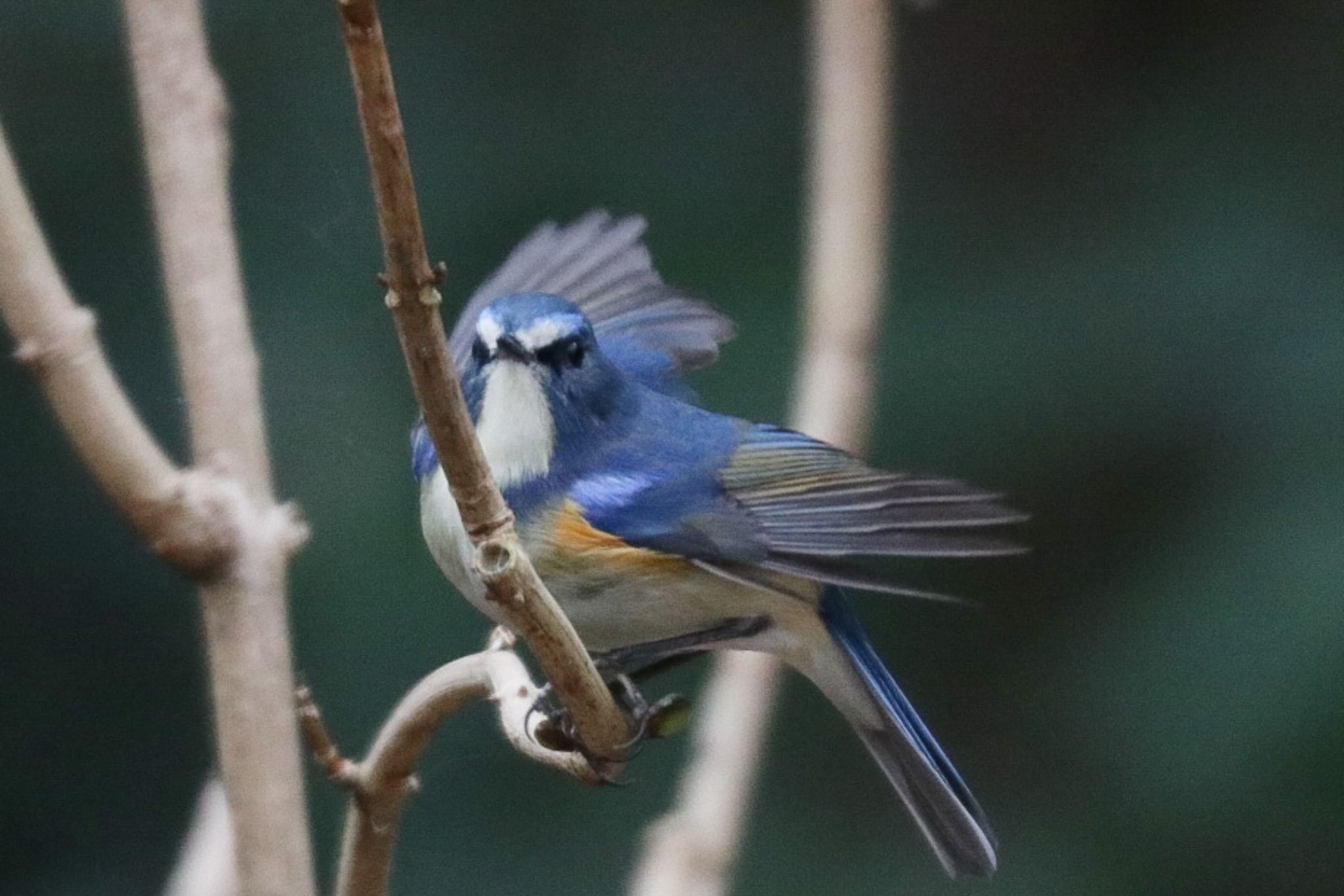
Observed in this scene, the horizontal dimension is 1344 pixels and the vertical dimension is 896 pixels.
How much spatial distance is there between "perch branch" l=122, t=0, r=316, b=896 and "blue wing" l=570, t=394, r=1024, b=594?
0.60 feet

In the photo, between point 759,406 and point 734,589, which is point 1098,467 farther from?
point 734,589

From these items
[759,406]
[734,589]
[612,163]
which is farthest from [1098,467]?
[734,589]

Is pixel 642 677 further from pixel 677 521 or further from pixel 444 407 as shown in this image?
pixel 444 407

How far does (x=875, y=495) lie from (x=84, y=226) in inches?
25.9

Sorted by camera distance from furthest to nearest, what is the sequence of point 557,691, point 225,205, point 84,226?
point 84,226
point 225,205
point 557,691

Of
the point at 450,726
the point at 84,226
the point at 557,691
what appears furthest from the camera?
the point at 450,726

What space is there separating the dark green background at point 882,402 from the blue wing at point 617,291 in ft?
0.36

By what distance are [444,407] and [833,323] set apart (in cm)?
50

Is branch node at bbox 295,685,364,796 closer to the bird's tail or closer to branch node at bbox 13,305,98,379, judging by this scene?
branch node at bbox 13,305,98,379

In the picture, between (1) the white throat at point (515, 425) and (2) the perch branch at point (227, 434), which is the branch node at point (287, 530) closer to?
(2) the perch branch at point (227, 434)

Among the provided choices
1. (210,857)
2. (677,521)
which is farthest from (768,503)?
(210,857)

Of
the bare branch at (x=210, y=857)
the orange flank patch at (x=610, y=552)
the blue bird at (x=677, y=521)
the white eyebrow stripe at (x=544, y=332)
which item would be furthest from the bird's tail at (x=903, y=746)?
the bare branch at (x=210, y=857)

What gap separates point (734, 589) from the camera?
0.90m

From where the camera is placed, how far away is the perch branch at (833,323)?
3.43 feet
